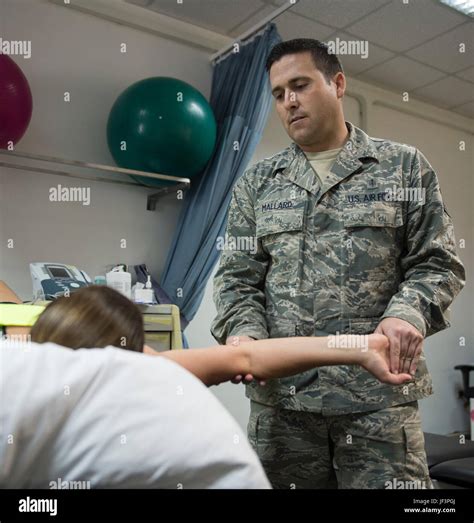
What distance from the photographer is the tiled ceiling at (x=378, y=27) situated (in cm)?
300

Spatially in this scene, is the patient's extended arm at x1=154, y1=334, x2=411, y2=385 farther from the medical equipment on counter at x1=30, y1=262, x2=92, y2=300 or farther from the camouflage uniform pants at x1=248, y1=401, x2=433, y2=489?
the medical equipment on counter at x1=30, y1=262, x2=92, y2=300

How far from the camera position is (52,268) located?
2.25 metres

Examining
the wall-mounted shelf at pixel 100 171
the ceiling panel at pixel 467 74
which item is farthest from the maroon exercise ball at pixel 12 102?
the ceiling panel at pixel 467 74

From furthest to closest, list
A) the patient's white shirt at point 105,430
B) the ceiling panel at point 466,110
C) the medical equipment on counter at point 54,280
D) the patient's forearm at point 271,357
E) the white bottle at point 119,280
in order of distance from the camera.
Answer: the ceiling panel at point 466,110 → the white bottle at point 119,280 → the medical equipment on counter at point 54,280 → the patient's forearm at point 271,357 → the patient's white shirt at point 105,430

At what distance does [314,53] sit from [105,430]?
3.80 ft

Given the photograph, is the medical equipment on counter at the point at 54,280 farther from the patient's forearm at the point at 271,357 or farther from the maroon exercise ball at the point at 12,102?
the patient's forearm at the point at 271,357

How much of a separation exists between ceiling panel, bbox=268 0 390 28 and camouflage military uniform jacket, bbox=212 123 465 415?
6.53 feet

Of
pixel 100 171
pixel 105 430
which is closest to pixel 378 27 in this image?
pixel 100 171

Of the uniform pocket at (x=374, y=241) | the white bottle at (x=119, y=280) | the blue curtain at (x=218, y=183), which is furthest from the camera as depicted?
the blue curtain at (x=218, y=183)

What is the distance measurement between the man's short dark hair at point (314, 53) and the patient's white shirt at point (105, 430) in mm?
1082

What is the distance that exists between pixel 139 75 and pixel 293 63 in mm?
1840

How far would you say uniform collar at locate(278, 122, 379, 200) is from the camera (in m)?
1.30
